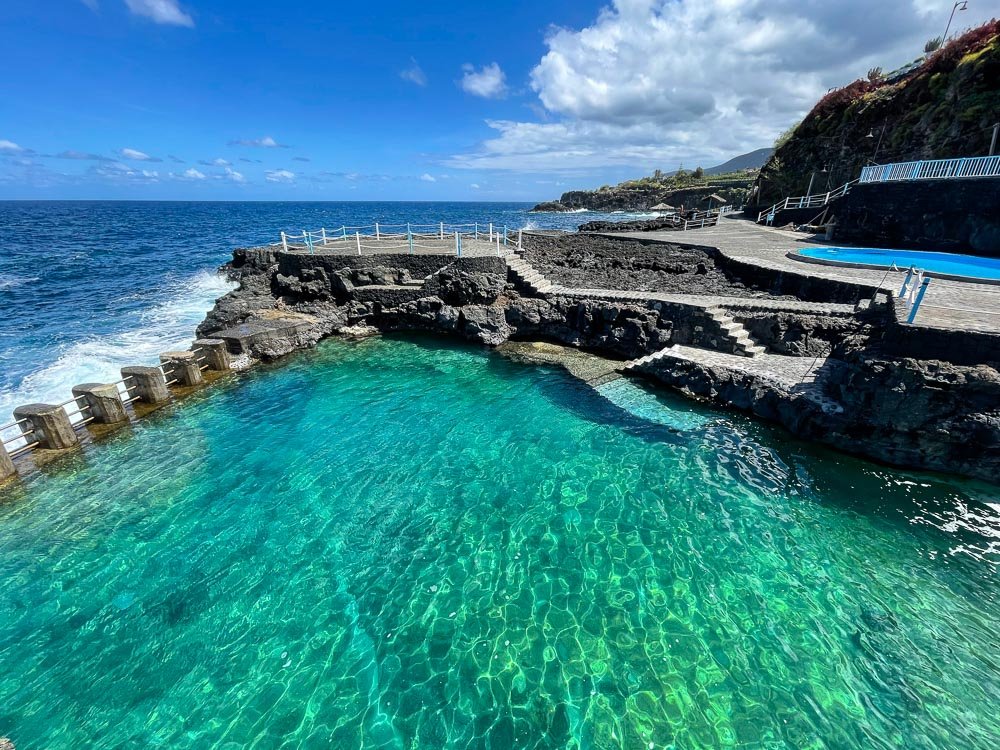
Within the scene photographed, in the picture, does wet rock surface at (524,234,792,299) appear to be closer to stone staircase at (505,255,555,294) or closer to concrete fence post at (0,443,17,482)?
stone staircase at (505,255,555,294)

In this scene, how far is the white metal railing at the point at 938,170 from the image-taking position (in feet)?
56.3

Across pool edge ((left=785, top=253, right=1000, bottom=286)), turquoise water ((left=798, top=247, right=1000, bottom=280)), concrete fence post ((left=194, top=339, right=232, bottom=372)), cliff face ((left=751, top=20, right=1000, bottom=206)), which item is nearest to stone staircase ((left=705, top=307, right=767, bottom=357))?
pool edge ((left=785, top=253, right=1000, bottom=286))

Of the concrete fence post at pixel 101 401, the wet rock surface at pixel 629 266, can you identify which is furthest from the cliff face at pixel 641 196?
the concrete fence post at pixel 101 401

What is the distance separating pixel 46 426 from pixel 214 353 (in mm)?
4937

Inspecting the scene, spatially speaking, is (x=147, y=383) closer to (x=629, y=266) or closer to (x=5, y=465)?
(x=5, y=465)

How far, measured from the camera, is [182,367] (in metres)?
13.1

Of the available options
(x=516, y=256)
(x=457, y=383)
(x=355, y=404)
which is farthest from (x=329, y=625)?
(x=516, y=256)

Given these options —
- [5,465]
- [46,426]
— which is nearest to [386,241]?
[46,426]

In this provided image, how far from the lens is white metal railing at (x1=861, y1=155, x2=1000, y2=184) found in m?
17.2

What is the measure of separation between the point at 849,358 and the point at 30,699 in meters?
16.1

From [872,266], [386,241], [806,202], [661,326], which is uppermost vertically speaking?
[806,202]

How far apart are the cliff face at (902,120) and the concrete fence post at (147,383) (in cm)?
3642

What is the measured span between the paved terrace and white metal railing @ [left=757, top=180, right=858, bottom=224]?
9.91 feet

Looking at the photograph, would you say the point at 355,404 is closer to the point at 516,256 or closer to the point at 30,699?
the point at 30,699
